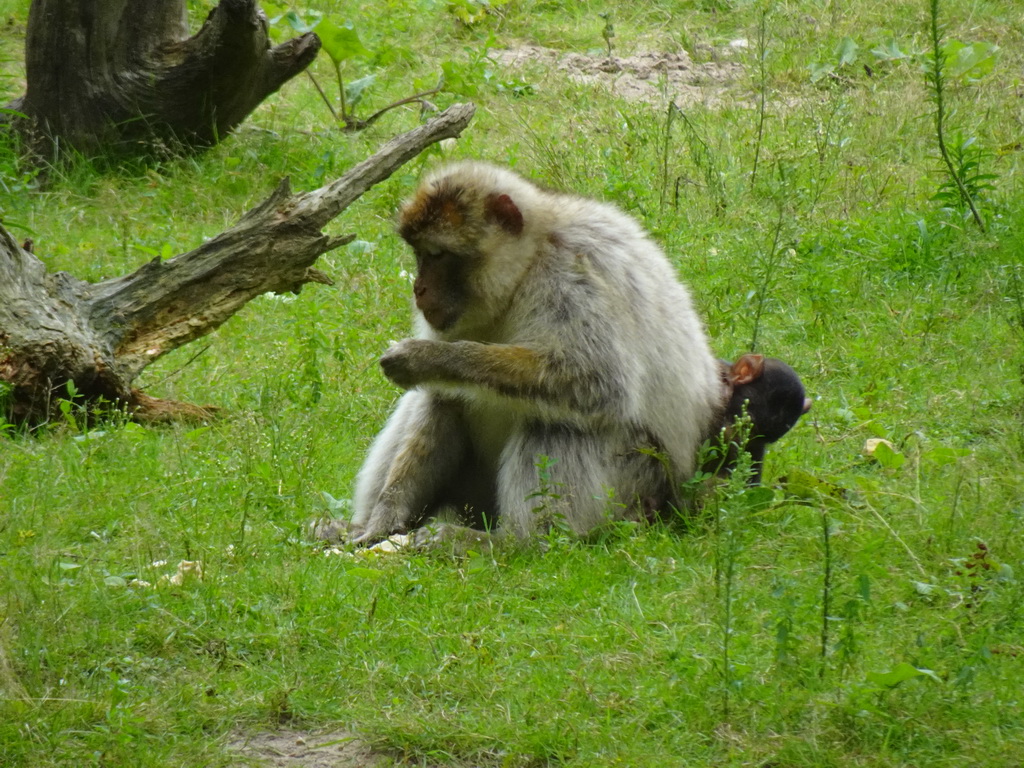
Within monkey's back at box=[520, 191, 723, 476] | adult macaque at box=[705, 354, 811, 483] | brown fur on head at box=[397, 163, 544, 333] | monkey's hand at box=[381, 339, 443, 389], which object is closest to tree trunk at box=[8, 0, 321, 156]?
brown fur on head at box=[397, 163, 544, 333]

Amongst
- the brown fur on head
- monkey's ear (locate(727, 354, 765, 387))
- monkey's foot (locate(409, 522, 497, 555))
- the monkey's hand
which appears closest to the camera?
monkey's foot (locate(409, 522, 497, 555))

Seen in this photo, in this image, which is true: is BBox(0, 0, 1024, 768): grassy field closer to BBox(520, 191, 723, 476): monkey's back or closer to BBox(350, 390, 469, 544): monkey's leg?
BBox(350, 390, 469, 544): monkey's leg

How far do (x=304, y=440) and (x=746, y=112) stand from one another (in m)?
5.85

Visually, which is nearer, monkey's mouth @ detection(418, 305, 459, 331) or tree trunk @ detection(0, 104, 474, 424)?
monkey's mouth @ detection(418, 305, 459, 331)

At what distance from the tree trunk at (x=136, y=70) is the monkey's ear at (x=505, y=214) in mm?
4230

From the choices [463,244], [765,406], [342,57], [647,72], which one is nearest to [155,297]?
[463,244]

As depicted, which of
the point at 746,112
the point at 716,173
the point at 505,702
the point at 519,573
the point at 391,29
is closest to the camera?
the point at 505,702

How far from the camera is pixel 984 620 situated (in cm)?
428

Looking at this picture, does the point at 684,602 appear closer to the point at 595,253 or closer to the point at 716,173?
the point at 595,253

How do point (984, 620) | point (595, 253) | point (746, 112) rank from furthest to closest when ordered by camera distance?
point (746, 112) < point (595, 253) < point (984, 620)

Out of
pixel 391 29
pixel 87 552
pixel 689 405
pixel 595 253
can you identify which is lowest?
pixel 87 552

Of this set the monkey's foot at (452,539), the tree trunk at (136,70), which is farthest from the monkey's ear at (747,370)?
the tree trunk at (136,70)

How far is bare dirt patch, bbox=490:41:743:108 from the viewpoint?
11344mm

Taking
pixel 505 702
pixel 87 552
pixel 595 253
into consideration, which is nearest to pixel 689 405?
pixel 595 253
